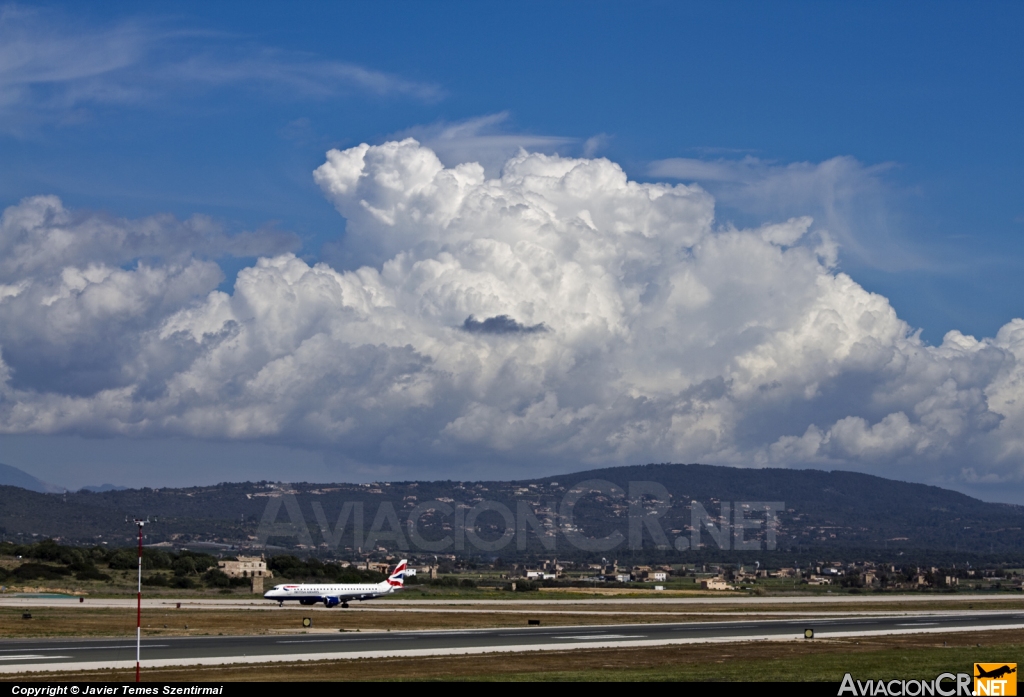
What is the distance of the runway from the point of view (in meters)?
45.1

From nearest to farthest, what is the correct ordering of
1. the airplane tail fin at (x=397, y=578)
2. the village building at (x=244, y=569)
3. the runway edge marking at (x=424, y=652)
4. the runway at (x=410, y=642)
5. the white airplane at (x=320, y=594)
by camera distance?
1. the runway edge marking at (x=424, y=652)
2. the runway at (x=410, y=642)
3. the white airplane at (x=320, y=594)
4. the airplane tail fin at (x=397, y=578)
5. the village building at (x=244, y=569)

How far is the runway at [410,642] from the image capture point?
4509cm

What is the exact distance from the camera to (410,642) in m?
57.2

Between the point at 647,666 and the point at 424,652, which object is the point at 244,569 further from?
the point at 647,666

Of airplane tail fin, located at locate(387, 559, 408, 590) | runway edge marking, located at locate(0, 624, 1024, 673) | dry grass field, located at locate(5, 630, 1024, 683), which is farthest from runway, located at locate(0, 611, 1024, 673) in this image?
airplane tail fin, located at locate(387, 559, 408, 590)

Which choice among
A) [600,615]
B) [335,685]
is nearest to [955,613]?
[600,615]

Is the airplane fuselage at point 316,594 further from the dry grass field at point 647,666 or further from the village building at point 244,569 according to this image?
the dry grass field at point 647,666

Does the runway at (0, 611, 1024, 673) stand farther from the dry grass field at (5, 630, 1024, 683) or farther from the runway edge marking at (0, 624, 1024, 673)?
the dry grass field at (5, 630, 1024, 683)

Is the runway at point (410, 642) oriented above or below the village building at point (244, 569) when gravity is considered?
above

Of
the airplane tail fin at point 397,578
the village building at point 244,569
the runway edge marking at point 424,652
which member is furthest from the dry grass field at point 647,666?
the village building at point 244,569

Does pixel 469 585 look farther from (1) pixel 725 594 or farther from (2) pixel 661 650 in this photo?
(2) pixel 661 650

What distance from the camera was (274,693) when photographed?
33.2 m

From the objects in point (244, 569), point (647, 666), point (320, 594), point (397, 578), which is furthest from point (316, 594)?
point (647, 666)

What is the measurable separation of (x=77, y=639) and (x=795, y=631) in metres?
38.6
